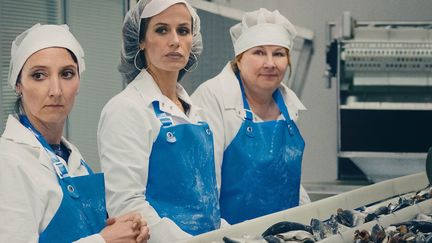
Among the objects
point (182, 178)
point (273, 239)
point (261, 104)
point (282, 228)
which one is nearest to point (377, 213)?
point (282, 228)

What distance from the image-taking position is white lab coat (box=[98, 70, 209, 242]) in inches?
90.9

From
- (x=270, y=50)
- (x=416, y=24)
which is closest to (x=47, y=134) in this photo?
(x=270, y=50)

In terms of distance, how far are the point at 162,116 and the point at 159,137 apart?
8cm

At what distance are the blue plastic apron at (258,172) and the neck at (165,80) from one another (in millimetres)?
431

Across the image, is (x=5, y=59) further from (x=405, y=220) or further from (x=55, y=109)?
(x=405, y=220)

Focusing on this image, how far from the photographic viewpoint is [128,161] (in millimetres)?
2309

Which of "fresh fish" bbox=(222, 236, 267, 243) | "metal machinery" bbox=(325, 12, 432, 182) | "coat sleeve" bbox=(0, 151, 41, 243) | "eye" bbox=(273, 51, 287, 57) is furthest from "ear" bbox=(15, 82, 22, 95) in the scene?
"metal machinery" bbox=(325, 12, 432, 182)

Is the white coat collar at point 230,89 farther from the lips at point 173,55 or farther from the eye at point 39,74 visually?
the eye at point 39,74

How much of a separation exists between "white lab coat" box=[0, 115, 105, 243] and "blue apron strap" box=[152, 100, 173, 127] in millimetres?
506

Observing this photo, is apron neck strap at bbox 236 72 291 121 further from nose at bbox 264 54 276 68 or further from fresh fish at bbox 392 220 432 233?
fresh fish at bbox 392 220 432 233

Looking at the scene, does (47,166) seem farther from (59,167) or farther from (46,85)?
(46,85)

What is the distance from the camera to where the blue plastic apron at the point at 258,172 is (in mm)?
2914

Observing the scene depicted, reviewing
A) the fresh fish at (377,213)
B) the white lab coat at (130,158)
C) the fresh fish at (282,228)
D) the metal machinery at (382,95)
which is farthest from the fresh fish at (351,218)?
the metal machinery at (382,95)

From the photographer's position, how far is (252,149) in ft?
9.68
